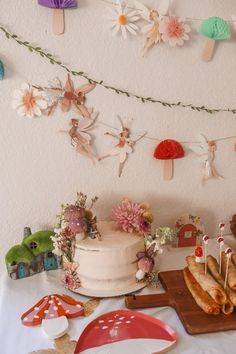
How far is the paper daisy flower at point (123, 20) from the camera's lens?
3.33ft

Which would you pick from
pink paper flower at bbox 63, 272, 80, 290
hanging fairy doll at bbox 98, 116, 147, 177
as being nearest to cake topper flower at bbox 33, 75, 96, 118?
hanging fairy doll at bbox 98, 116, 147, 177

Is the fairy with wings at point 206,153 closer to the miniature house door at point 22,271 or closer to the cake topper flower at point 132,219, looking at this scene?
the cake topper flower at point 132,219

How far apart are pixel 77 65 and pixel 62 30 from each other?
10 cm

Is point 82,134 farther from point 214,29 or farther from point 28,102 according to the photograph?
point 214,29

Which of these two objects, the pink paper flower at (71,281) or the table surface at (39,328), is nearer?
the table surface at (39,328)

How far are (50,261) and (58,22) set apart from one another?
675 millimetres

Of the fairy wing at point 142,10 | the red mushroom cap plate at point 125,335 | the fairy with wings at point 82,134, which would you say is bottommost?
the red mushroom cap plate at point 125,335

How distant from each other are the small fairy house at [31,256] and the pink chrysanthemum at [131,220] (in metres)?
0.21

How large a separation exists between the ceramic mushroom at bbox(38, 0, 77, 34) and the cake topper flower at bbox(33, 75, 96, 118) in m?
0.13

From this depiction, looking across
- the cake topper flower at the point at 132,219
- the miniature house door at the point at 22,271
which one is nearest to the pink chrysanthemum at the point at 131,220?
the cake topper flower at the point at 132,219

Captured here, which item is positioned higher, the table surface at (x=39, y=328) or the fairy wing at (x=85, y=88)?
the fairy wing at (x=85, y=88)

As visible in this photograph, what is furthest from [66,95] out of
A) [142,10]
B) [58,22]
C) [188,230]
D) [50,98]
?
[188,230]

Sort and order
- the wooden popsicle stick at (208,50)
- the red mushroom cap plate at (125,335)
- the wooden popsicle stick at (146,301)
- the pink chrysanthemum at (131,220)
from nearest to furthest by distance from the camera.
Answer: the red mushroom cap plate at (125,335)
the wooden popsicle stick at (146,301)
the pink chrysanthemum at (131,220)
the wooden popsicle stick at (208,50)

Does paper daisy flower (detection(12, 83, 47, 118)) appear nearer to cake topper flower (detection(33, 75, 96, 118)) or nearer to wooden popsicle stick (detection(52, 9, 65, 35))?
cake topper flower (detection(33, 75, 96, 118))
